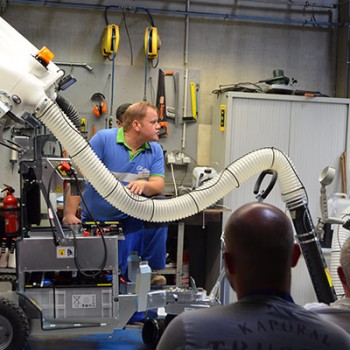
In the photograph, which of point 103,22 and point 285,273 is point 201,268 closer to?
point 103,22

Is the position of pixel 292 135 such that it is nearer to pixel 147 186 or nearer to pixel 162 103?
pixel 162 103

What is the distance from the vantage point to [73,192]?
117 inches

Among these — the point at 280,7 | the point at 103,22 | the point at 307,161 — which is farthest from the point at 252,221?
the point at 280,7

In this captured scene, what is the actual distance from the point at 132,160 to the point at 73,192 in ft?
2.36

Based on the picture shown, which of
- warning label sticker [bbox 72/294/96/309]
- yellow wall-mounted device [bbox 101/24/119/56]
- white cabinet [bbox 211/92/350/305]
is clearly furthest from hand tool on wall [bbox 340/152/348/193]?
warning label sticker [bbox 72/294/96/309]

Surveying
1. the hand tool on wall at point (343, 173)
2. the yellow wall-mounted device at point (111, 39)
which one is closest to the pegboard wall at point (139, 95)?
the yellow wall-mounted device at point (111, 39)

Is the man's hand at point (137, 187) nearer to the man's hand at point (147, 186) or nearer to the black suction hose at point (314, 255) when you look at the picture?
the man's hand at point (147, 186)

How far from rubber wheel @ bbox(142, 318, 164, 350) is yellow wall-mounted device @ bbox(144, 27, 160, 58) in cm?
291

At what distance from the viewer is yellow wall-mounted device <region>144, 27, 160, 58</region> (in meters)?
5.30

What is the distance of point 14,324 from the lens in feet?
9.02

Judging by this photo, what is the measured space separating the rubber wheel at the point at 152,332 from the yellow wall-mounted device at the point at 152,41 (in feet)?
9.56

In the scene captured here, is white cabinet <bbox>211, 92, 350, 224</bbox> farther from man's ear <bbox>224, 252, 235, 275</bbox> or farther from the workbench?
man's ear <bbox>224, 252, 235, 275</bbox>

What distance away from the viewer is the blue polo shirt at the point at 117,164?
3510 mm

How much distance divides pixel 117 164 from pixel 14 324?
123cm
